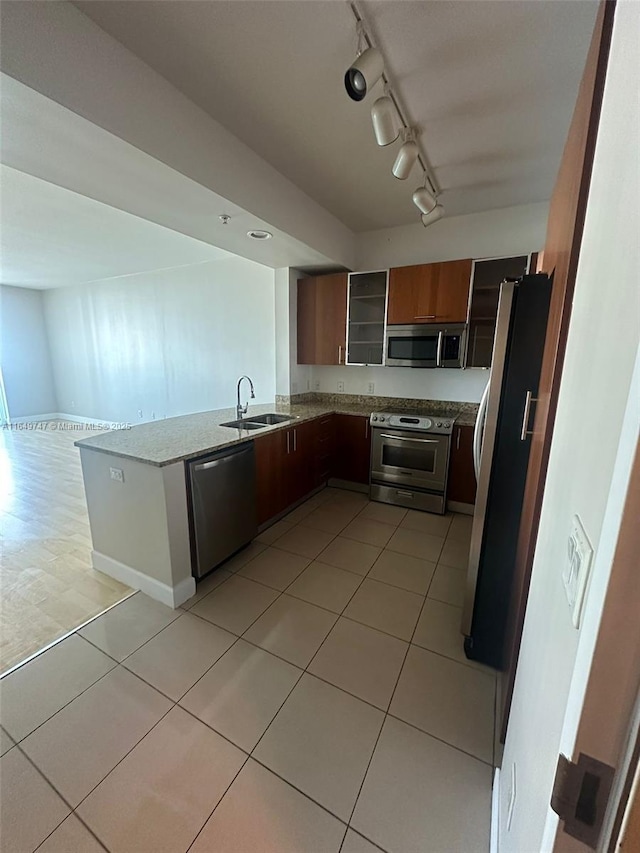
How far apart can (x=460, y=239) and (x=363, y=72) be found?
93.9 inches

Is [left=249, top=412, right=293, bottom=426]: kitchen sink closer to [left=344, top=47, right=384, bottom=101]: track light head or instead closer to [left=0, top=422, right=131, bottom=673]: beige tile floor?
[left=0, top=422, right=131, bottom=673]: beige tile floor

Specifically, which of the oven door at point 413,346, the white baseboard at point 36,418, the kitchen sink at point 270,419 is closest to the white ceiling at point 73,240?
the kitchen sink at point 270,419

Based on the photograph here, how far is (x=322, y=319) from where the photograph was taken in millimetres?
3711

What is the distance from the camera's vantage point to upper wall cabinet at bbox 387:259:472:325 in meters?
3.04

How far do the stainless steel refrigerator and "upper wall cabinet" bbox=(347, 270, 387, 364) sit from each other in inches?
81.6

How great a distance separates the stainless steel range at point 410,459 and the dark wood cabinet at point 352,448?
0.47ft

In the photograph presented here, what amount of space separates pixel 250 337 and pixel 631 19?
13.7 ft

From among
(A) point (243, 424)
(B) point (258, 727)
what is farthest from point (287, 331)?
(B) point (258, 727)

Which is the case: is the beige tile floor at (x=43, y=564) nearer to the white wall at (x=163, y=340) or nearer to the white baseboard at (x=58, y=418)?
the white wall at (x=163, y=340)

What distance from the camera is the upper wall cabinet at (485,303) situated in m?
2.90

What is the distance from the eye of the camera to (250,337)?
176 inches

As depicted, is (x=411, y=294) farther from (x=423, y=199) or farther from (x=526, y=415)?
(x=526, y=415)

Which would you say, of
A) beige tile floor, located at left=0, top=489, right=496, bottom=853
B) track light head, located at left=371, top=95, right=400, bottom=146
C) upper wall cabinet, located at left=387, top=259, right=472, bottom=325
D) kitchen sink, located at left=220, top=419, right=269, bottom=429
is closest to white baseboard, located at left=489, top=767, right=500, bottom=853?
beige tile floor, located at left=0, top=489, right=496, bottom=853

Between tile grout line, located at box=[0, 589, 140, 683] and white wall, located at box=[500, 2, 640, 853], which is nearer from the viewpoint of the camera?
white wall, located at box=[500, 2, 640, 853]
